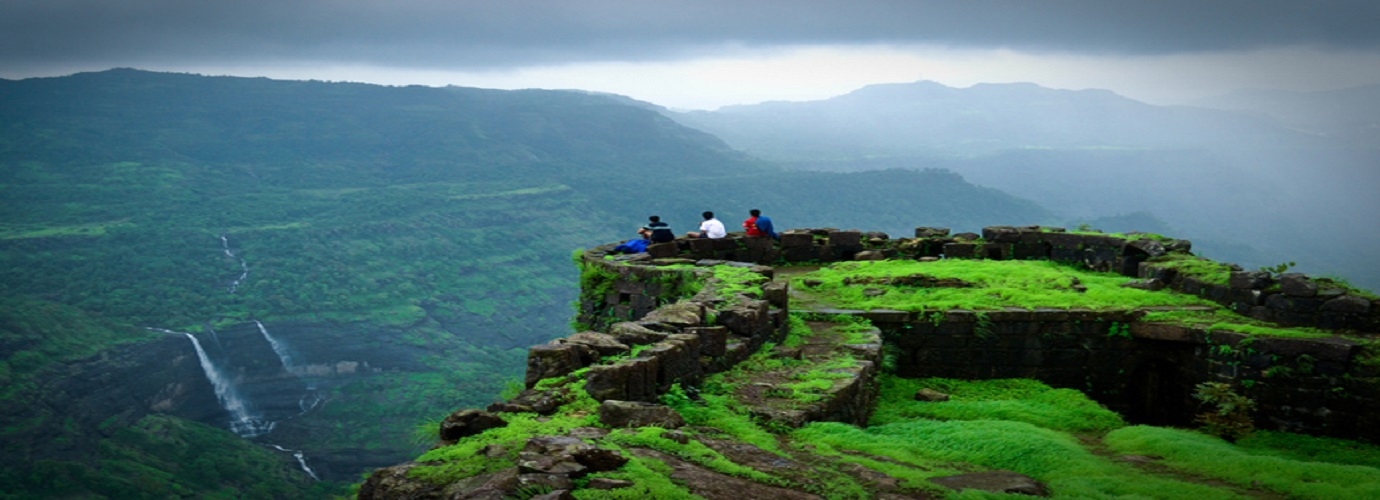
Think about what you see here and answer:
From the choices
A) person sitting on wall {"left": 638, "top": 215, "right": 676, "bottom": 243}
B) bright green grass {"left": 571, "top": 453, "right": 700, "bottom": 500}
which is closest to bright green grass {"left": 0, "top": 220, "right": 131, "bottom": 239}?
person sitting on wall {"left": 638, "top": 215, "right": 676, "bottom": 243}

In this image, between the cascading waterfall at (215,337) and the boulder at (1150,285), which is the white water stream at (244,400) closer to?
the cascading waterfall at (215,337)

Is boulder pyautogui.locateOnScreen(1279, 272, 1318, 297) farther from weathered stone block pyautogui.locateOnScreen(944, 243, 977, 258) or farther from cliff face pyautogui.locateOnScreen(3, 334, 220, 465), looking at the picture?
cliff face pyautogui.locateOnScreen(3, 334, 220, 465)

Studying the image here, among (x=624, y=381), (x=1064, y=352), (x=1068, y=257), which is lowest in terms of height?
(x=1064, y=352)

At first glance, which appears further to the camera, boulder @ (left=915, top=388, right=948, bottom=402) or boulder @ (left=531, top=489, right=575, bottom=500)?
boulder @ (left=915, top=388, right=948, bottom=402)

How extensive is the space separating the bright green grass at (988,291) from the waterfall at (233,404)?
277 ft

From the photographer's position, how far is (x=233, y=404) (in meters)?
101

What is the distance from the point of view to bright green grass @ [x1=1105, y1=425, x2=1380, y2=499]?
11023 mm

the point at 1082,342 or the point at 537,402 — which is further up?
the point at 537,402

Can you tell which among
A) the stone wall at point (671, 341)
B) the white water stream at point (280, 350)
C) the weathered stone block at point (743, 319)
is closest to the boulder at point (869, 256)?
the stone wall at point (671, 341)

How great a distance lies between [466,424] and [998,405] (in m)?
8.83

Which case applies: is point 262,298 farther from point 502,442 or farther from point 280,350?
point 502,442

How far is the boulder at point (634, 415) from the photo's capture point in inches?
388

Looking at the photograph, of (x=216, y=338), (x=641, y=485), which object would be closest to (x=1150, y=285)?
(x=641, y=485)

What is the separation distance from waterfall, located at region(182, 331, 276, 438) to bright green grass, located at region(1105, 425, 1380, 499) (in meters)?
92.8
